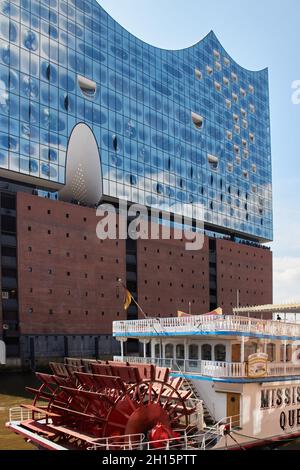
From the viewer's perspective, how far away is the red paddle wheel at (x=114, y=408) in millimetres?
19812

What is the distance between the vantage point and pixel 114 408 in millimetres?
20000

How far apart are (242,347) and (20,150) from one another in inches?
1620

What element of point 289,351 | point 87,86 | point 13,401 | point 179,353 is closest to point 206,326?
point 179,353

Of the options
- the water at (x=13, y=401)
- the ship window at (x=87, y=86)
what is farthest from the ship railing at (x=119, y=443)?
the ship window at (x=87, y=86)

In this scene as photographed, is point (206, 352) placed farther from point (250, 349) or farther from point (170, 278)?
point (170, 278)

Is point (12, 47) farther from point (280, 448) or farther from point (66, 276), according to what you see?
point (280, 448)

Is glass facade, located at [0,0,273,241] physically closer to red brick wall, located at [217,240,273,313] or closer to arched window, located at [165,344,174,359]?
red brick wall, located at [217,240,273,313]

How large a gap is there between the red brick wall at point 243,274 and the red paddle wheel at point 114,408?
195 feet

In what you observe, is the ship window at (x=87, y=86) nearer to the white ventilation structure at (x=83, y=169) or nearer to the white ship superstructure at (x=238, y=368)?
the white ventilation structure at (x=83, y=169)

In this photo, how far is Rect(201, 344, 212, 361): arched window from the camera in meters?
23.2

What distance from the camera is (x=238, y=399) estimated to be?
2116cm

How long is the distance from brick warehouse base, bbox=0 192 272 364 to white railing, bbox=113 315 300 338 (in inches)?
1124

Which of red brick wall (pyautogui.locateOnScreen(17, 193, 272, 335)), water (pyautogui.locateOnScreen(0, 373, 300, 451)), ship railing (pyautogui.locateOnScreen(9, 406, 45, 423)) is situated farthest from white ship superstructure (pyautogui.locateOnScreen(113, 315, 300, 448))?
red brick wall (pyautogui.locateOnScreen(17, 193, 272, 335))
